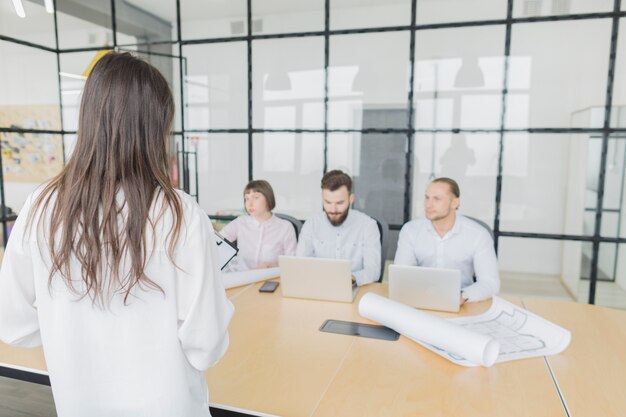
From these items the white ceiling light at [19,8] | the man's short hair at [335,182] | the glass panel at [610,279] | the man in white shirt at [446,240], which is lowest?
the glass panel at [610,279]

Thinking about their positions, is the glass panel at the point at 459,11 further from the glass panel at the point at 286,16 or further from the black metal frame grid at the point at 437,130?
the glass panel at the point at 286,16

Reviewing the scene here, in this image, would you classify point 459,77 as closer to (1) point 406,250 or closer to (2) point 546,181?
(2) point 546,181

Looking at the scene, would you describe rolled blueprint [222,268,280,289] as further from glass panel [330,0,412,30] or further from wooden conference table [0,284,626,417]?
glass panel [330,0,412,30]

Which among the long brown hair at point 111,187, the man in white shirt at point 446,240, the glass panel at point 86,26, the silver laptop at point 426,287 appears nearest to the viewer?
the long brown hair at point 111,187

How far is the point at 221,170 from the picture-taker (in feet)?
14.1

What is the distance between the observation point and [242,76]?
4.15 m

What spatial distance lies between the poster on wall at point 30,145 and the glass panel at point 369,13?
283 cm

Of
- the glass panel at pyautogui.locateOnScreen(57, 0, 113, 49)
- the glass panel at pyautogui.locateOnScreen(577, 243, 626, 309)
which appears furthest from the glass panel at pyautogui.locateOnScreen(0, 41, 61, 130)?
the glass panel at pyautogui.locateOnScreen(577, 243, 626, 309)

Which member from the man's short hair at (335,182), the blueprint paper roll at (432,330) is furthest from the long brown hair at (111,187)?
the man's short hair at (335,182)

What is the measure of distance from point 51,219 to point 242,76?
341cm

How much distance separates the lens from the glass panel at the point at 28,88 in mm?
3979

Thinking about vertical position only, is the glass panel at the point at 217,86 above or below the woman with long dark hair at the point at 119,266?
above

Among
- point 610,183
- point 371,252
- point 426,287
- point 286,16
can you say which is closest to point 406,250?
point 371,252

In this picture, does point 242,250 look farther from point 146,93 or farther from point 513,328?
point 146,93
